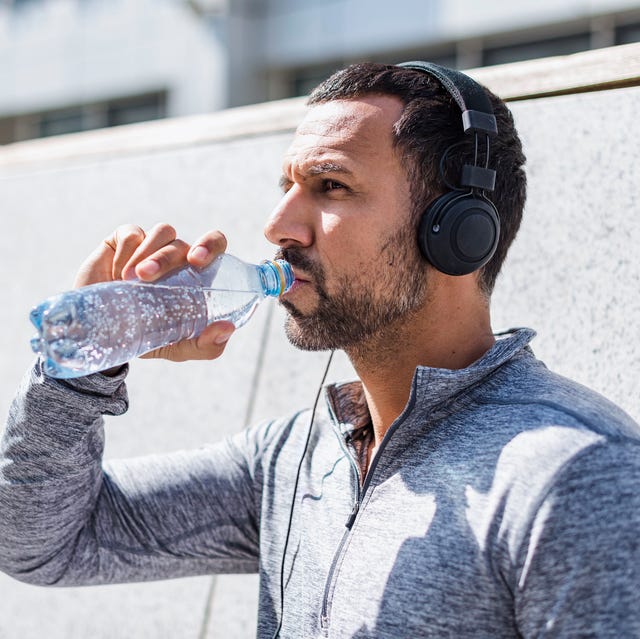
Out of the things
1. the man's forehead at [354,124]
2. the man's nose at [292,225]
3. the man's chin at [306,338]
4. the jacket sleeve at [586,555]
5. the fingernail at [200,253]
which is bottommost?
the jacket sleeve at [586,555]

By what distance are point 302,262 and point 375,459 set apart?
1.22 feet

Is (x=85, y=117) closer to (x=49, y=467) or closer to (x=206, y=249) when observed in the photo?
(x=49, y=467)

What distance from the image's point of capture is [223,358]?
242cm

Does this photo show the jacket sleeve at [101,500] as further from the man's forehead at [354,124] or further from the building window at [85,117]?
the building window at [85,117]

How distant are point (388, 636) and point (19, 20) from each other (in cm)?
1370

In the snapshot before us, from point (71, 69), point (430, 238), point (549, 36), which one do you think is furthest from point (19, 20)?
point (430, 238)

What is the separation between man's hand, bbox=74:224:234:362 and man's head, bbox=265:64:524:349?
14cm

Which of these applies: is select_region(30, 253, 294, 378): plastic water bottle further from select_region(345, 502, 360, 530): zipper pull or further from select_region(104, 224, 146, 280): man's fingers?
select_region(345, 502, 360, 530): zipper pull

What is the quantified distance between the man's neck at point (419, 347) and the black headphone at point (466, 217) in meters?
0.10

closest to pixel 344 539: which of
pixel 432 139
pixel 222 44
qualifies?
pixel 432 139

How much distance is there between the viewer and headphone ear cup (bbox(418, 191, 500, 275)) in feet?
4.94

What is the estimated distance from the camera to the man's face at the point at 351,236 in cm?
155

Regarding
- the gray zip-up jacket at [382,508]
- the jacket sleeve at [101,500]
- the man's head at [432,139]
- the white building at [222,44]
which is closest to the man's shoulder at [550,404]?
the gray zip-up jacket at [382,508]

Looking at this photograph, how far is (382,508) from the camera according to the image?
1432 millimetres
